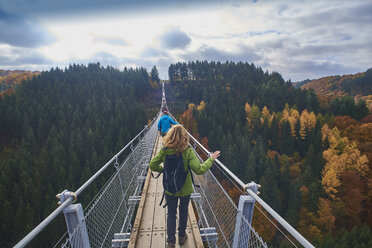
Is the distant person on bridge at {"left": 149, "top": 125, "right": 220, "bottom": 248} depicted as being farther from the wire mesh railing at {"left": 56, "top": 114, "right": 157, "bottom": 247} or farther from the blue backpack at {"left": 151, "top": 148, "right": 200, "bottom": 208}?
the wire mesh railing at {"left": 56, "top": 114, "right": 157, "bottom": 247}

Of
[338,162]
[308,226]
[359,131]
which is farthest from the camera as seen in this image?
[359,131]

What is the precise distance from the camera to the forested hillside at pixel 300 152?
33.6m

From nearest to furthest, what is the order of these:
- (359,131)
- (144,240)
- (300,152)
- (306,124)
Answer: (144,240) < (359,131) < (300,152) < (306,124)

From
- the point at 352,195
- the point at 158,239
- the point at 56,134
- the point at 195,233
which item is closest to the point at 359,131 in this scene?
the point at 352,195

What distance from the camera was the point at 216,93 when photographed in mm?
77000

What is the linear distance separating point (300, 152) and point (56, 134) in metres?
58.0

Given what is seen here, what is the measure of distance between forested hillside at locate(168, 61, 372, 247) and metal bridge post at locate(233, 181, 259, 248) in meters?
31.1

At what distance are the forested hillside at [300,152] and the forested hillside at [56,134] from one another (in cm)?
Answer: 2193

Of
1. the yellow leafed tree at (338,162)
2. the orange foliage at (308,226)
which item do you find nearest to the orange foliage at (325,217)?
the orange foliage at (308,226)

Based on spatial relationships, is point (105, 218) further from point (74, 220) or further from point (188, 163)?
point (188, 163)

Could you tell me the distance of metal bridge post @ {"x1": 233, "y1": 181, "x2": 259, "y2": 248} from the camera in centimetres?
197

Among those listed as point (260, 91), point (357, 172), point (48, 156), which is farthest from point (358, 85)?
point (48, 156)

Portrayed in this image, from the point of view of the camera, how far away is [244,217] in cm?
202

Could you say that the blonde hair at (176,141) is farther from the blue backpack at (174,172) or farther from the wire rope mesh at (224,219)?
the wire rope mesh at (224,219)
